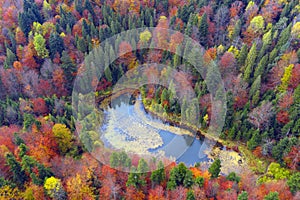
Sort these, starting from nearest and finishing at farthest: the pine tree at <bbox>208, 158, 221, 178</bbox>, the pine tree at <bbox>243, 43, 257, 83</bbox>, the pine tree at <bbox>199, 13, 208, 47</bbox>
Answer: the pine tree at <bbox>208, 158, 221, 178</bbox>, the pine tree at <bbox>243, 43, 257, 83</bbox>, the pine tree at <bbox>199, 13, 208, 47</bbox>

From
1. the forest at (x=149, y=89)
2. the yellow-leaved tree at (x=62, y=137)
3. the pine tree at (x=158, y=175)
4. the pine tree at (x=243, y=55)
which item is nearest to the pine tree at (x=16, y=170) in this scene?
the forest at (x=149, y=89)

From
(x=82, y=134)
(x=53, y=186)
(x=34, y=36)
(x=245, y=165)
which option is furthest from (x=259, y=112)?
(x=34, y=36)

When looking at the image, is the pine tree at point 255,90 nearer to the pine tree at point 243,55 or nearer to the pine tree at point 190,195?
the pine tree at point 243,55

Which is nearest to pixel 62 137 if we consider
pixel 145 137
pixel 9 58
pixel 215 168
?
pixel 145 137

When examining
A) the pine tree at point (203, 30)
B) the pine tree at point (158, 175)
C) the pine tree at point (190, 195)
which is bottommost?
the pine tree at point (190, 195)

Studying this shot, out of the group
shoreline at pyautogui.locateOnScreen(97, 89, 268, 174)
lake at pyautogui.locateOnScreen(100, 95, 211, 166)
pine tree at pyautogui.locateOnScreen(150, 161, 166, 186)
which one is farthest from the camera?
lake at pyautogui.locateOnScreen(100, 95, 211, 166)

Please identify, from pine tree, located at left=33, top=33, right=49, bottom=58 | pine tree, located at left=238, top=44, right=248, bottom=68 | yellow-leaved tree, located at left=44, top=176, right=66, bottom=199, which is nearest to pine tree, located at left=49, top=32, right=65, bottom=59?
pine tree, located at left=33, top=33, right=49, bottom=58

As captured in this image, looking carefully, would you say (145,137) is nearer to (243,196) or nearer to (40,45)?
(243,196)

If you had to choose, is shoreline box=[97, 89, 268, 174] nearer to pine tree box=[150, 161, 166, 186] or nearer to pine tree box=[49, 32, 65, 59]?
pine tree box=[49, 32, 65, 59]
